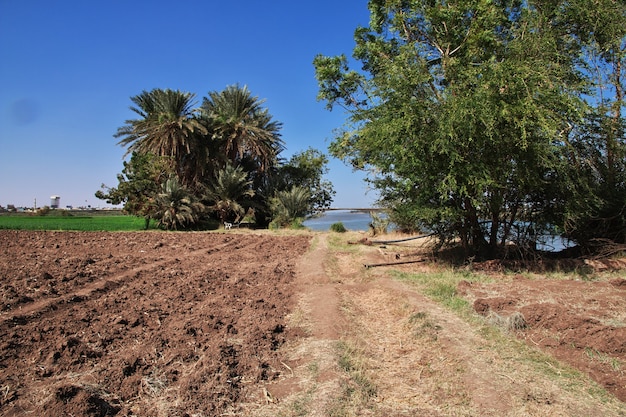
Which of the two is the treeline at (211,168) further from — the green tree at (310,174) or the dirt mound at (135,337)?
the dirt mound at (135,337)

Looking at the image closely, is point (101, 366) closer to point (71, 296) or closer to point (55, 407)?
point (55, 407)

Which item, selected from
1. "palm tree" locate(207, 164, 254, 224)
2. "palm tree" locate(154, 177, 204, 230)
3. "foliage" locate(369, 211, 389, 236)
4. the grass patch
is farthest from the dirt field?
"palm tree" locate(207, 164, 254, 224)

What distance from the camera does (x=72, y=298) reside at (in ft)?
19.2

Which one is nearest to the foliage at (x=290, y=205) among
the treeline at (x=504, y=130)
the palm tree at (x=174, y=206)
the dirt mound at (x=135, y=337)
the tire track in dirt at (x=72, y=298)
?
the palm tree at (x=174, y=206)

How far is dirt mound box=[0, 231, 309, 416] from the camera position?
9.89 ft

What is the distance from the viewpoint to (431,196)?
894 cm

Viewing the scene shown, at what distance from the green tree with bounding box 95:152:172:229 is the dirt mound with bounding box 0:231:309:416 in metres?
12.6

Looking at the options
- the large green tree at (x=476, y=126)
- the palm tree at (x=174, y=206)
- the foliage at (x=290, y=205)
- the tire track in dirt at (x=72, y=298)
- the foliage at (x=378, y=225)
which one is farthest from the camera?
the foliage at (x=290, y=205)

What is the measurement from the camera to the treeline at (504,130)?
7.57 meters

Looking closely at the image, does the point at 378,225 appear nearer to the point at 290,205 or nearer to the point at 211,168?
the point at 290,205

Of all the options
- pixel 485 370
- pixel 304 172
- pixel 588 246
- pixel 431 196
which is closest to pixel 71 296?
pixel 485 370

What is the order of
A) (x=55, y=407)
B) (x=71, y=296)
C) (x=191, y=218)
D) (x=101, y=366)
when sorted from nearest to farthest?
(x=55, y=407), (x=101, y=366), (x=71, y=296), (x=191, y=218)

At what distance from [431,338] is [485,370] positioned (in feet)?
3.03

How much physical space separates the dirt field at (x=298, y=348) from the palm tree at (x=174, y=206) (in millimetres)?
13244
